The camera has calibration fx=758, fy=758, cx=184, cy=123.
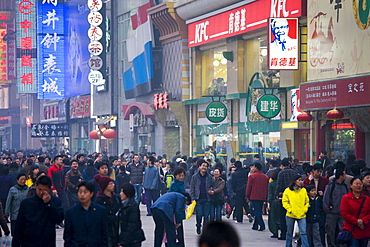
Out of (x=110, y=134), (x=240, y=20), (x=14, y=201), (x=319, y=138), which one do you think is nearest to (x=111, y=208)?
(x=14, y=201)

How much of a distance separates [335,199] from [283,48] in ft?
46.4

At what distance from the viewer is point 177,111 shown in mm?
40406

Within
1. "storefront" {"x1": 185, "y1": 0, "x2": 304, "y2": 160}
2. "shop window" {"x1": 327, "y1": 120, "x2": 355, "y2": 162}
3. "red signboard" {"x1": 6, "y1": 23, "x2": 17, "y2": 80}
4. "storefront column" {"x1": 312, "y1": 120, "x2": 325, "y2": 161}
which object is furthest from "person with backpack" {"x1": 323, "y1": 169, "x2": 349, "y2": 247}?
"red signboard" {"x1": 6, "y1": 23, "x2": 17, "y2": 80}

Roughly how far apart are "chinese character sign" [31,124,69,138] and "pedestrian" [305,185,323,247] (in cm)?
4928

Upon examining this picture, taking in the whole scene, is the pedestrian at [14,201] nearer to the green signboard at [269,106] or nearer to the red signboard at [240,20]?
the green signboard at [269,106]

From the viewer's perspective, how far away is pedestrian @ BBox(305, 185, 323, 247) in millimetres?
14141

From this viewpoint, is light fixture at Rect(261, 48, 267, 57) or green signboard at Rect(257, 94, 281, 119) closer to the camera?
green signboard at Rect(257, 94, 281, 119)

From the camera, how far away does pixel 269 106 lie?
90.6ft

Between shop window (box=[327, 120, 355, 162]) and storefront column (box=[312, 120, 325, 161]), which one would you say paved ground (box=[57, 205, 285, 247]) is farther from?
storefront column (box=[312, 120, 325, 161])

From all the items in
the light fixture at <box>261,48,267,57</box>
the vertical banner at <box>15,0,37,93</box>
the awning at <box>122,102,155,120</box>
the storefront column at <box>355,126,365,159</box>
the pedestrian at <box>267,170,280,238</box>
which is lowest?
the pedestrian at <box>267,170,280,238</box>

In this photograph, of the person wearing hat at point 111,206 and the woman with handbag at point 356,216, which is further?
the woman with handbag at point 356,216

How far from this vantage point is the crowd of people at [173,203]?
376 inches

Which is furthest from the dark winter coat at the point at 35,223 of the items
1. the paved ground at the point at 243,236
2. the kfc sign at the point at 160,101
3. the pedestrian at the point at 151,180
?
the kfc sign at the point at 160,101

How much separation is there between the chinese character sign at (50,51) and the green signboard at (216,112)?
3342 cm
